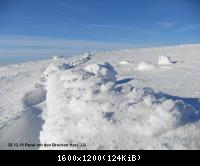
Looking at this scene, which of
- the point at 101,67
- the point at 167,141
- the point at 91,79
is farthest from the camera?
the point at 101,67

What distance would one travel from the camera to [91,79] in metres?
8.66

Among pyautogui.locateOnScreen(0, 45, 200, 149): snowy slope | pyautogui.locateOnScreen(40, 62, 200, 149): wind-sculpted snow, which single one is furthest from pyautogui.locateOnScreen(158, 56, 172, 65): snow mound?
pyautogui.locateOnScreen(40, 62, 200, 149): wind-sculpted snow

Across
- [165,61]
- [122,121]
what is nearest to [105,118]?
[122,121]

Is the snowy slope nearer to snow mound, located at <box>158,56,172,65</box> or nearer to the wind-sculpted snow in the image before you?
the wind-sculpted snow

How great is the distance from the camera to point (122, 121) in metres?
6.29

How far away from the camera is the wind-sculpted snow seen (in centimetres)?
572

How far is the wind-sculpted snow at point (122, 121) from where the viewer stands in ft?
18.8

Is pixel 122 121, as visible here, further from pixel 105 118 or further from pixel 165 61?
pixel 165 61

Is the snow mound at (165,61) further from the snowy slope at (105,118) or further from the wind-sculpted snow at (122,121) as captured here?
the wind-sculpted snow at (122,121)
